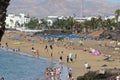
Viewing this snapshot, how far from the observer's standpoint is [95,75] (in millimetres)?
22000

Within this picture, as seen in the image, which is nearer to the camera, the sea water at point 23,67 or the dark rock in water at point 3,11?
the dark rock in water at point 3,11

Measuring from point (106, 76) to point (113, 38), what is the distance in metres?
66.6

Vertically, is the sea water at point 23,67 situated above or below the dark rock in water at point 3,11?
below

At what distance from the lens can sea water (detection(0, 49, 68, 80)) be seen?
105ft

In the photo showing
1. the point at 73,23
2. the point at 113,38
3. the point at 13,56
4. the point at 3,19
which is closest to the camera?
the point at 3,19

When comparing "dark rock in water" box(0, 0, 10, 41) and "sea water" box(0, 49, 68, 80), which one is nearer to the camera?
"dark rock in water" box(0, 0, 10, 41)

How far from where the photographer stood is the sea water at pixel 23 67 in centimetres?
3200

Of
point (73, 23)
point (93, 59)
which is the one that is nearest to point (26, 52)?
point (93, 59)

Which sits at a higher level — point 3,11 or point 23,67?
point 3,11

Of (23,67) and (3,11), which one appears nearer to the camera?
(3,11)

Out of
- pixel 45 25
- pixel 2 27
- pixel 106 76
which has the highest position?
pixel 2 27

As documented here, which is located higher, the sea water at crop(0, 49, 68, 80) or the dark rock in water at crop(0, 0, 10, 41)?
the dark rock in water at crop(0, 0, 10, 41)

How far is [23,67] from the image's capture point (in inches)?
1602

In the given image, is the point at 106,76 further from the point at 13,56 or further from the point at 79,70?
the point at 13,56
